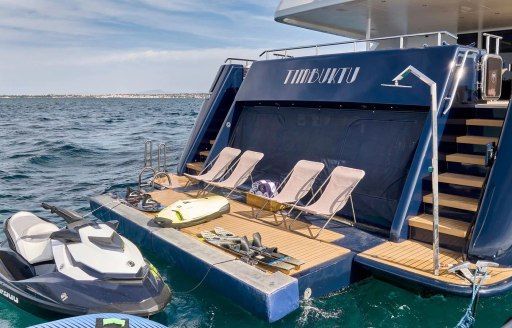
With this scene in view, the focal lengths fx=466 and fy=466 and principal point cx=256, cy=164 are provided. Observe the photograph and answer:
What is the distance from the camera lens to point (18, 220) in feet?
19.7

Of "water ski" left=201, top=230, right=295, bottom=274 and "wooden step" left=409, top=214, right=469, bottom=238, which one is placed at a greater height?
"wooden step" left=409, top=214, right=469, bottom=238

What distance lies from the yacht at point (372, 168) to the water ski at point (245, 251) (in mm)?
66

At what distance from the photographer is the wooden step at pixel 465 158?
663cm

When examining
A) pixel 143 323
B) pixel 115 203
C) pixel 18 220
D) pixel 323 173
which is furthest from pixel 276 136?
pixel 143 323

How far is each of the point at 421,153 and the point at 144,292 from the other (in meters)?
4.19

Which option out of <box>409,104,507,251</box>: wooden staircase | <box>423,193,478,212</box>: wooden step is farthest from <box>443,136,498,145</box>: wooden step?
<box>423,193,478,212</box>: wooden step

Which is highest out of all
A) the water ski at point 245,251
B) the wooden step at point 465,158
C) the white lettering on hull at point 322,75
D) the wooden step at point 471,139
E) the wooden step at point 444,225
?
the white lettering on hull at point 322,75

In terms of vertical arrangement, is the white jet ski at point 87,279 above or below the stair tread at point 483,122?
below

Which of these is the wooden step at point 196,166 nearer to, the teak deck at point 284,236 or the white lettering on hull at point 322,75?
the teak deck at point 284,236

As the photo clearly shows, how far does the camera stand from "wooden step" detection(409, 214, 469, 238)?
601cm

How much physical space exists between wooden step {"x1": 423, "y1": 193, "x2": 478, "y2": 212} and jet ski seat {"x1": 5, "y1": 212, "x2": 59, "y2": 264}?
5.09 metres

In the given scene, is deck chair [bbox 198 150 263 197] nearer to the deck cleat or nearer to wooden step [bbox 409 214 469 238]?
wooden step [bbox 409 214 469 238]

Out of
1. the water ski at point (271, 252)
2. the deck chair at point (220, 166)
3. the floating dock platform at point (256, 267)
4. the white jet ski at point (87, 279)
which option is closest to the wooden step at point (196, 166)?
the deck chair at point (220, 166)

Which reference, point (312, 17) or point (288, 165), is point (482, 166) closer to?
point (288, 165)
